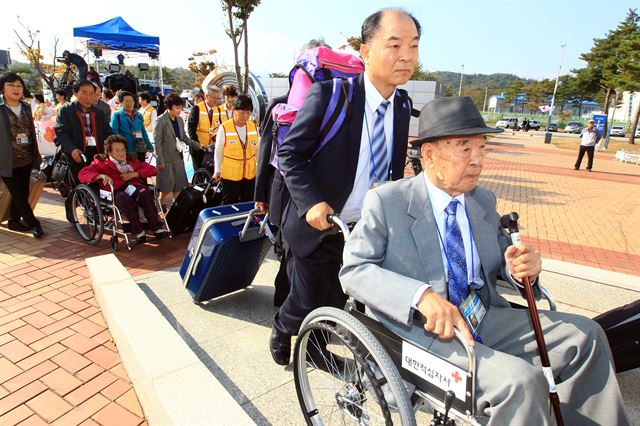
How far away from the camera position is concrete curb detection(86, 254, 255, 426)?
1.68 m

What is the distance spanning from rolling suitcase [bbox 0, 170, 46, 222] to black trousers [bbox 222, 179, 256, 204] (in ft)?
7.80

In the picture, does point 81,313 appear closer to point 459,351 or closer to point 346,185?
point 346,185

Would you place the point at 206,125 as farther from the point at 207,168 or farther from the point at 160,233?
the point at 160,233

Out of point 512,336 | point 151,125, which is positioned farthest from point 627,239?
point 151,125

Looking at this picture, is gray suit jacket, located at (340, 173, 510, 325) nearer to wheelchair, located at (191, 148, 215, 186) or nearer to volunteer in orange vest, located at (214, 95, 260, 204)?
volunteer in orange vest, located at (214, 95, 260, 204)

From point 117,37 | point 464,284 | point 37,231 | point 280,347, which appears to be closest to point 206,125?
point 37,231

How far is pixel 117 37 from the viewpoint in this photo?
1341 centimetres

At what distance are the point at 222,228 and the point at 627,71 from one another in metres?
30.9

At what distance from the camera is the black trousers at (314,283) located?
6.82 feet

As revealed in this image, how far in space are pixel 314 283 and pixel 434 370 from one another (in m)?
0.90

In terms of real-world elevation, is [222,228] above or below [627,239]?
above

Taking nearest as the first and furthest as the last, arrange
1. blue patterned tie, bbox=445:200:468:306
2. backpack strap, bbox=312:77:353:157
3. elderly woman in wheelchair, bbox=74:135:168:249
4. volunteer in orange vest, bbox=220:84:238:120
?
blue patterned tie, bbox=445:200:468:306, backpack strap, bbox=312:77:353:157, elderly woman in wheelchair, bbox=74:135:168:249, volunteer in orange vest, bbox=220:84:238:120

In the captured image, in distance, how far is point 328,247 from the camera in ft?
6.81

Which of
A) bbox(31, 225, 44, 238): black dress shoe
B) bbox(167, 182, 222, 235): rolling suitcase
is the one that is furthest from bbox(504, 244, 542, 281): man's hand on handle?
bbox(31, 225, 44, 238): black dress shoe
